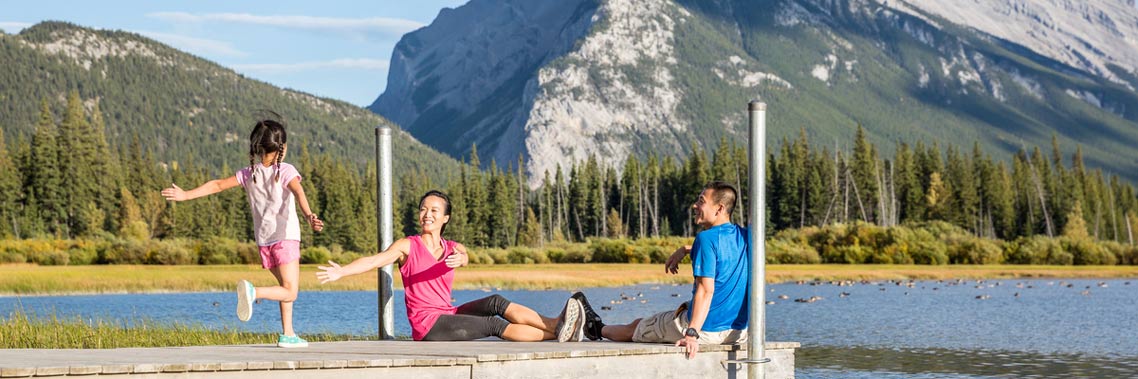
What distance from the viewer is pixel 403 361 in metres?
9.96

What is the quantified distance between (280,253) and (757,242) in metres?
4.12

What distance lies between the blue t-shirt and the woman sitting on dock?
1.18 m

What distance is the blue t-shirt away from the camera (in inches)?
458

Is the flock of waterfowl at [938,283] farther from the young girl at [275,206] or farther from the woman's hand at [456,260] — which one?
the young girl at [275,206]

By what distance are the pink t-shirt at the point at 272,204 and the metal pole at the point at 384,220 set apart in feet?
4.38

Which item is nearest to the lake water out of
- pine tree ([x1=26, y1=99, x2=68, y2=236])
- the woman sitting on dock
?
the woman sitting on dock

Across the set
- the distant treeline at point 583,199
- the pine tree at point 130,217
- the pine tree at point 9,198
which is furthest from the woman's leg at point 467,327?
the pine tree at point 130,217

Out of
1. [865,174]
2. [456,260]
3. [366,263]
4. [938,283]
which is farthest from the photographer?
[865,174]

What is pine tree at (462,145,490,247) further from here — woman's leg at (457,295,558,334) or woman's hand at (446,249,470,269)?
woman's hand at (446,249,470,269)

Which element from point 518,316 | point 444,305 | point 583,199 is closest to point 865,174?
point 583,199

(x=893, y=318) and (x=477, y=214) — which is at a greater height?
(x=477, y=214)

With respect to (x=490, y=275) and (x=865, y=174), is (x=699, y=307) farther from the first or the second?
(x=865, y=174)

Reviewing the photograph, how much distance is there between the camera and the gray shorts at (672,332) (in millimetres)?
11695

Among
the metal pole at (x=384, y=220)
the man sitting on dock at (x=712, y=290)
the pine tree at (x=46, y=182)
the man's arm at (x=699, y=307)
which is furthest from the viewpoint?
the pine tree at (x=46, y=182)
